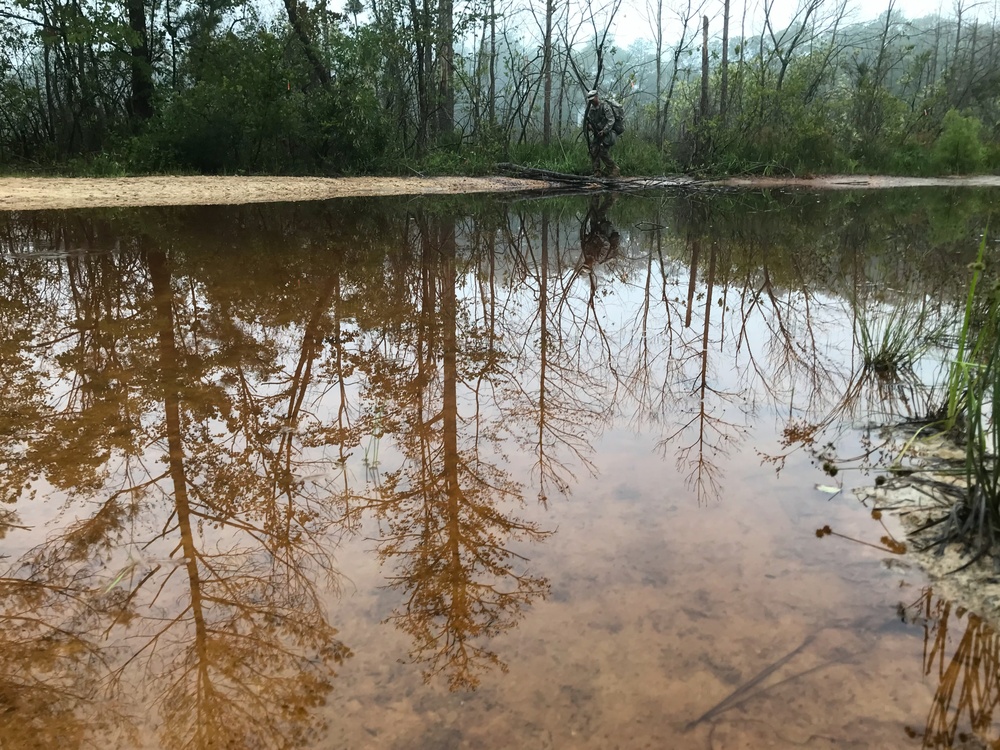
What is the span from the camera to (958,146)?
1736 centimetres

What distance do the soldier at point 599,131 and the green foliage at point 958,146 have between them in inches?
324

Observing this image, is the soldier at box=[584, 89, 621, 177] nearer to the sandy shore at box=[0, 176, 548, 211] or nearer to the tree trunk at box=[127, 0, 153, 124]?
the sandy shore at box=[0, 176, 548, 211]

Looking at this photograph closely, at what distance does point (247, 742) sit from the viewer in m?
1.45

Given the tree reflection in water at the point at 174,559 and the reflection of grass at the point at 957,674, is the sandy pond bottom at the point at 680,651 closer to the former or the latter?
the reflection of grass at the point at 957,674

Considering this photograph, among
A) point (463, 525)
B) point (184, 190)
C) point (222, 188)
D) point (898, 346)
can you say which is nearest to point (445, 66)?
point (222, 188)

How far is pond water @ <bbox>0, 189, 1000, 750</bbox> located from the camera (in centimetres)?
153

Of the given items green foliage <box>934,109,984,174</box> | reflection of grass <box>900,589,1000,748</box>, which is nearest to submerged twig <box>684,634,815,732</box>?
reflection of grass <box>900,589,1000,748</box>

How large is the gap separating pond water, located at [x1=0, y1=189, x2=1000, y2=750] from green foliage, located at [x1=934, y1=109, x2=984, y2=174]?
50.2ft

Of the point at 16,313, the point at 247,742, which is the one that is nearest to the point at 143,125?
the point at 16,313

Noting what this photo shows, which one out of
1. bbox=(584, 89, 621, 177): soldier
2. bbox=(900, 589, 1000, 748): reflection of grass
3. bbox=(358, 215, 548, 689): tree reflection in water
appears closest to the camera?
bbox=(900, 589, 1000, 748): reflection of grass

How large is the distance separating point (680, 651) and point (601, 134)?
1472cm

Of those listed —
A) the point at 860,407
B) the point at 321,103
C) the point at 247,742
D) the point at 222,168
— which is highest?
the point at 321,103

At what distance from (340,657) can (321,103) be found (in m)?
13.6

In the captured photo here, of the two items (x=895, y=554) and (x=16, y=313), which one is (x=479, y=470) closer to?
(x=895, y=554)
